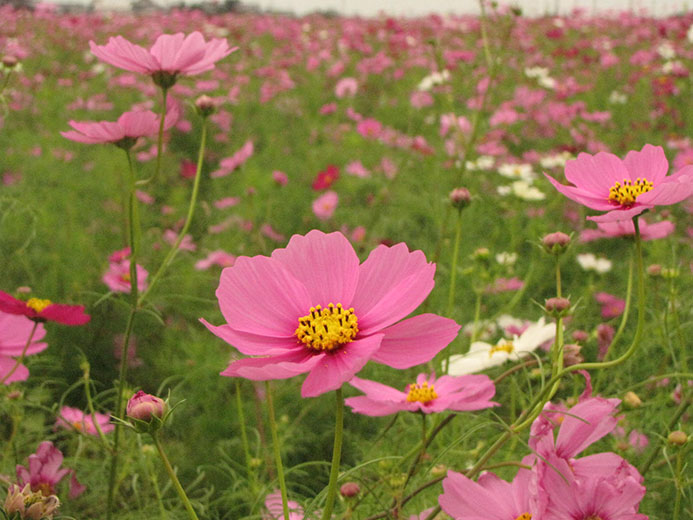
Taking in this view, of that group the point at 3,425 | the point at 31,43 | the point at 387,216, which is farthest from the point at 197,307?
the point at 31,43

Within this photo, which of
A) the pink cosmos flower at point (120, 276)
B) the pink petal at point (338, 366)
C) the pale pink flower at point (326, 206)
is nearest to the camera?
the pink petal at point (338, 366)

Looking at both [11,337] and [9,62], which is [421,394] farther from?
[9,62]

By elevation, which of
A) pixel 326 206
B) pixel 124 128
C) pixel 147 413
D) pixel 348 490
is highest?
pixel 124 128

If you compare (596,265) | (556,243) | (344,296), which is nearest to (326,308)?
(344,296)

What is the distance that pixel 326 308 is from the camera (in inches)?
17.1

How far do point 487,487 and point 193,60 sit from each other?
0.48 m

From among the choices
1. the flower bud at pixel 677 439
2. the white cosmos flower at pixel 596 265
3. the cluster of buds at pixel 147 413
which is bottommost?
the white cosmos flower at pixel 596 265

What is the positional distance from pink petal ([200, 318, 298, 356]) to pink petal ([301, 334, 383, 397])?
0.03 meters

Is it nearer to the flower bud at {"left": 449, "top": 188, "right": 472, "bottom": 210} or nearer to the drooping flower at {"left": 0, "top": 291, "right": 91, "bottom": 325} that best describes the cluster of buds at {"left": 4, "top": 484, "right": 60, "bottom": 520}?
the drooping flower at {"left": 0, "top": 291, "right": 91, "bottom": 325}

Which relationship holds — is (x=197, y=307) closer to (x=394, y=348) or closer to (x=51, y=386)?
(x=51, y=386)

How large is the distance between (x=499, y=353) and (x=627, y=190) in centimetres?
29

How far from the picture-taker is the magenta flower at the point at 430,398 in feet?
1.69

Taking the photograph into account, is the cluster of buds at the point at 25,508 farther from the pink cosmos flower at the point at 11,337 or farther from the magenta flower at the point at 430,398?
the pink cosmos flower at the point at 11,337

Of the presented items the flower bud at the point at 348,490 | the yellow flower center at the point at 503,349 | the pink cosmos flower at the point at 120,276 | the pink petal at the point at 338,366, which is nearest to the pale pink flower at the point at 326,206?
the pink cosmos flower at the point at 120,276
